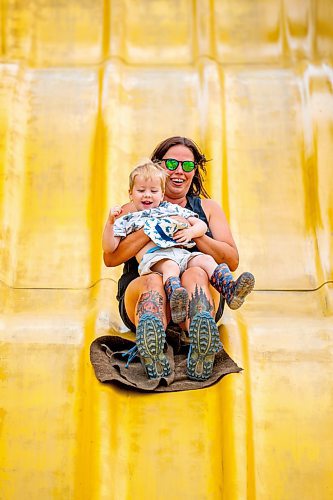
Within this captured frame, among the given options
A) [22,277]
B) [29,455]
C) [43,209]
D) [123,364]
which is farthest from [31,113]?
[29,455]

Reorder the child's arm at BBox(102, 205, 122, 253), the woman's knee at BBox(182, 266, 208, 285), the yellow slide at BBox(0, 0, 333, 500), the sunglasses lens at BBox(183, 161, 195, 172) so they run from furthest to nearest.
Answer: the sunglasses lens at BBox(183, 161, 195, 172), the child's arm at BBox(102, 205, 122, 253), the woman's knee at BBox(182, 266, 208, 285), the yellow slide at BBox(0, 0, 333, 500)

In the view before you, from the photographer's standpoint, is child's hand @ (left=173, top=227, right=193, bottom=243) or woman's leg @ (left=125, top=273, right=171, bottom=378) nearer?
woman's leg @ (left=125, top=273, right=171, bottom=378)

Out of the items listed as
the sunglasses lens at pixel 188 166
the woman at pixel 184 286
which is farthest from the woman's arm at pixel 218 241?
the sunglasses lens at pixel 188 166

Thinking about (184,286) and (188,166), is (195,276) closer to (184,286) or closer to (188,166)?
(184,286)

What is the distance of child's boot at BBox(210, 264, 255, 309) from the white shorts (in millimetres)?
97

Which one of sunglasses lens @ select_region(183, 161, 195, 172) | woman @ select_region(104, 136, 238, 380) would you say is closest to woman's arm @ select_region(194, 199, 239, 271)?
woman @ select_region(104, 136, 238, 380)

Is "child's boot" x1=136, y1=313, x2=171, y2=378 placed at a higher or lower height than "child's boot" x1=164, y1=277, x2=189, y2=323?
lower

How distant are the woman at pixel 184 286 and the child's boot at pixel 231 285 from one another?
0.11 ft

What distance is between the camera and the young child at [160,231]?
1988 millimetres

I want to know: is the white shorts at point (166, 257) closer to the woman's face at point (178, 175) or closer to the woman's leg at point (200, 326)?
the woman's leg at point (200, 326)

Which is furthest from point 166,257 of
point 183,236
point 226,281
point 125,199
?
point 125,199

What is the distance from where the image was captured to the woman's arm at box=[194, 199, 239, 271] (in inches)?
84.2

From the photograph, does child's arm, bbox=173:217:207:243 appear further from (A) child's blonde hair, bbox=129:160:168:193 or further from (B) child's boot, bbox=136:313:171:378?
(B) child's boot, bbox=136:313:171:378

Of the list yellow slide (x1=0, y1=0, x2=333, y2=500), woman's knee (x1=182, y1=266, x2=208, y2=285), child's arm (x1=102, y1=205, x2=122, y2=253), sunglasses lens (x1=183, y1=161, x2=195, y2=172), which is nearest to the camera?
yellow slide (x1=0, y1=0, x2=333, y2=500)
